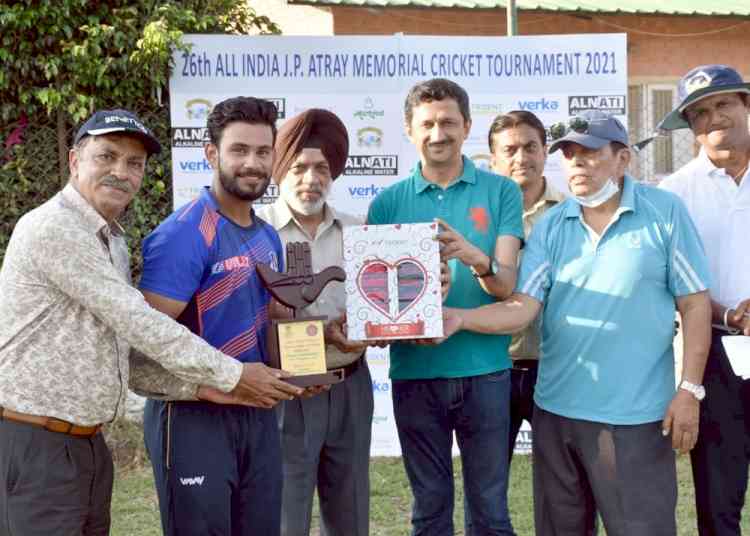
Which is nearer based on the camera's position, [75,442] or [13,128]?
[75,442]

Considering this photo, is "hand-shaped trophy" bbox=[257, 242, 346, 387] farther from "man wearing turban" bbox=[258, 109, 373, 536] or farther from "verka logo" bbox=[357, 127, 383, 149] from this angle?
"verka logo" bbox=[357, 127, 383, 149]

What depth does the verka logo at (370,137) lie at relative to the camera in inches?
295

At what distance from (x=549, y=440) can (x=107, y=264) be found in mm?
1975

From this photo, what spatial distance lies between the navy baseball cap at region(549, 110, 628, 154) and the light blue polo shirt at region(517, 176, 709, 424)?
23cm

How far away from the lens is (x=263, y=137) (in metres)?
4.05

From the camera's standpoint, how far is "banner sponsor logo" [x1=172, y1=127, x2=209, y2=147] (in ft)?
23.8

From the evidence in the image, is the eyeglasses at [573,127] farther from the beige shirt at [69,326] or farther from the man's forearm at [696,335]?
the beige shirt at [69,326]

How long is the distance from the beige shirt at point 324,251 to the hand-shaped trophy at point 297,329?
0.48 meters

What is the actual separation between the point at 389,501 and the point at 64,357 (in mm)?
3593

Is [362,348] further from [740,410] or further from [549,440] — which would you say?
[740,410]

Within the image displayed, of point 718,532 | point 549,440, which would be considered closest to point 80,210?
point 549,440

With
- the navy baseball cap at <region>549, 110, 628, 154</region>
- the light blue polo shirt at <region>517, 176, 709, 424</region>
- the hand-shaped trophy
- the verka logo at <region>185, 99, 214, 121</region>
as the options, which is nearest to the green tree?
the verka logo at <region>185, 99, 214, 121</region>

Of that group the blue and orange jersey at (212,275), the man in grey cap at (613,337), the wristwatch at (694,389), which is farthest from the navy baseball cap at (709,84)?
the blue and orange jersey at (212,275)

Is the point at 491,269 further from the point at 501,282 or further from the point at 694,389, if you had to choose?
the point at 694,389
